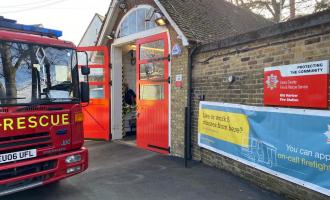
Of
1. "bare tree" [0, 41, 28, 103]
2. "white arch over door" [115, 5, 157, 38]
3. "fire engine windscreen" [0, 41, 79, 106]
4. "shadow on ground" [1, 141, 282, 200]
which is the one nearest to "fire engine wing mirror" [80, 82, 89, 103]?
"fire engine windscreen" [0, 41, 79, 106]

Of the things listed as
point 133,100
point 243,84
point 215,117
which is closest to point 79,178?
point 215,117

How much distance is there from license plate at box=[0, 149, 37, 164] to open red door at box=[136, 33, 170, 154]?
4.10m

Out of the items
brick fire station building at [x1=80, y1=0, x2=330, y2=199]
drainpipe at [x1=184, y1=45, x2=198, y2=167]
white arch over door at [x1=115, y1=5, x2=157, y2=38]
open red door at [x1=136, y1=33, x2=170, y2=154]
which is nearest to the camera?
brick fire station building at [x1=80, y1=0, x2=330, y2=199]

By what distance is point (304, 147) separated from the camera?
4.48 metres

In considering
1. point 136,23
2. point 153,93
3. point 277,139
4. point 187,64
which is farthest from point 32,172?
→ point 136,23

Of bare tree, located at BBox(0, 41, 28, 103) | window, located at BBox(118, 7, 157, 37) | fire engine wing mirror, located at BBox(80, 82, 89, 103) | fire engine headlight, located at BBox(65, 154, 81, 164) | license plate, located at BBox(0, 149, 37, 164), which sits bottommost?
fire engine headlight, located at BBox(65, 154, 81, 164)

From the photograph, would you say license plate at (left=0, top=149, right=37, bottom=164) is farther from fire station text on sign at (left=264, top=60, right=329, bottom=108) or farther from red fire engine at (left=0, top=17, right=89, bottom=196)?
fire station text on sign at (left=264, top=60, right=329, bottom=108)

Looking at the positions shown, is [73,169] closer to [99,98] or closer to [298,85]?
[298,85]

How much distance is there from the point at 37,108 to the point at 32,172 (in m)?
0.96

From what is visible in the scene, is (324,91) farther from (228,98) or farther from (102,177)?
(102,177)

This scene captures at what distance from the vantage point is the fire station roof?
787 cm

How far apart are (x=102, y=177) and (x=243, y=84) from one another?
3352 millimetres

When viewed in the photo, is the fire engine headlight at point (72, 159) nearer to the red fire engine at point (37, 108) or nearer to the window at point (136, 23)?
the red fire engine at point (37, 108)

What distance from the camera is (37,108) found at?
4.91 meters
